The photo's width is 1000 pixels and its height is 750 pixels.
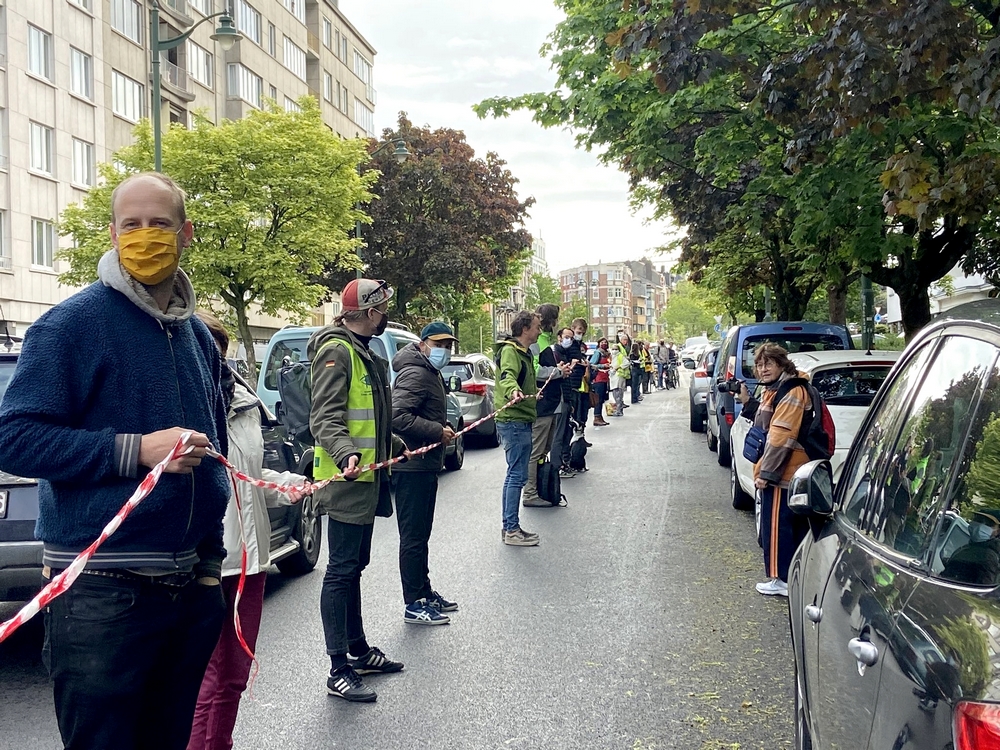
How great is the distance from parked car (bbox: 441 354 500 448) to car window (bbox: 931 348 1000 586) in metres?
13.7

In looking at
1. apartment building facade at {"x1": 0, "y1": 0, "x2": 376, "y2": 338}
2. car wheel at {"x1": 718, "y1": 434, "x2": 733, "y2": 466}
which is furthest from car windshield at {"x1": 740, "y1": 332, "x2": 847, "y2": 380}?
apartment building facade at {"x1": 0, "y1": 0, "x2": 376, "y2": 338}

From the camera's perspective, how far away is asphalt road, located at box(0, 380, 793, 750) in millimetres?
4566

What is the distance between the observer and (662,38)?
27.3 feet

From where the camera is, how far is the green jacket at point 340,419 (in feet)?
16.5

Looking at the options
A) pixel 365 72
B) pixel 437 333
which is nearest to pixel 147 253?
pixel 437 333

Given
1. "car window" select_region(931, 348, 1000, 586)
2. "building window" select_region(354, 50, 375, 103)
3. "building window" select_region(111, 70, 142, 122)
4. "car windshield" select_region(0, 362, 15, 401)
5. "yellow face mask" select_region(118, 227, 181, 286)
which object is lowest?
"car window" select_region(931, 348, 1000, 586)

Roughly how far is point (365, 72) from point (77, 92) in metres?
33.8

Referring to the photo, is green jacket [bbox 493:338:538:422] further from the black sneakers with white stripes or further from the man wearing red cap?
the black sneakers with white stripes

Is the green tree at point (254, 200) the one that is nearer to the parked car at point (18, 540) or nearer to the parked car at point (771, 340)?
the parked car at point (771, 340)

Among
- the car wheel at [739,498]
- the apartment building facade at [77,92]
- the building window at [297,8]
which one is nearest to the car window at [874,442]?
the car wheel at [739,498]

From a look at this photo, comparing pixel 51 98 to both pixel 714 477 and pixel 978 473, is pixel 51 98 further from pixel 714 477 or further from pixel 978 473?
pixel 978 473

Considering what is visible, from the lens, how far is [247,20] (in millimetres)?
47500

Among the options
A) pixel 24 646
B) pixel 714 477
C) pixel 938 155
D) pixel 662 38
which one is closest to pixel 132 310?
pixel 24 646

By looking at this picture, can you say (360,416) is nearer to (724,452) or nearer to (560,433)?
(560,433)
